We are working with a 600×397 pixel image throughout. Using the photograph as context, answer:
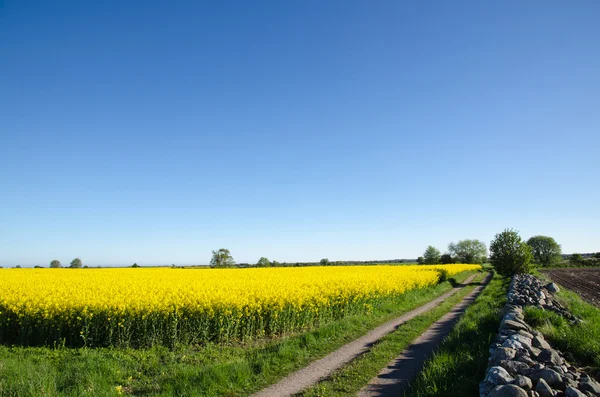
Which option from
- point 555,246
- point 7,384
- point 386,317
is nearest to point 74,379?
point 7,384

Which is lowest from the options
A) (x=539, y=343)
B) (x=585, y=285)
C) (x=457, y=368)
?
(x=585, y=285)

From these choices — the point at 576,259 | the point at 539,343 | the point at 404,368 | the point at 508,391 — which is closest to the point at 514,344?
the point at 539,343

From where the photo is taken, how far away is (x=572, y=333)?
823cm

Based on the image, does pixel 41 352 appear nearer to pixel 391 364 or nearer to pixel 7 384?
pixel 7 384

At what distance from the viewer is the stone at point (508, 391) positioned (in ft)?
14.8

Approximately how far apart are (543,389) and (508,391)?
0.63 m

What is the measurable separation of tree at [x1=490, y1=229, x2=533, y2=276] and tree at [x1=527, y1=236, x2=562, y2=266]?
326 feet

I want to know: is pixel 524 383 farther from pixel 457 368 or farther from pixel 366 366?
pixel 366 366

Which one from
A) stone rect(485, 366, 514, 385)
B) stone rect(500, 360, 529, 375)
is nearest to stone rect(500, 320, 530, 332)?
stone rect(500, 360, 529, 375)

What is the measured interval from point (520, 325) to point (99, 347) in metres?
12.6

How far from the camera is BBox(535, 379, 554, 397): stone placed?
473 centimetres

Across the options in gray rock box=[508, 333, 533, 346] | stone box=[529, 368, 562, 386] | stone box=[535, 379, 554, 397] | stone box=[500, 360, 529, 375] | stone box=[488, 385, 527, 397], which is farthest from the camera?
gray rock box=[508, 333, 533, 346]

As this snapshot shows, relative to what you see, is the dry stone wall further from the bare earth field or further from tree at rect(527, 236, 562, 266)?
tree at rect(527, 236, 562, 266)

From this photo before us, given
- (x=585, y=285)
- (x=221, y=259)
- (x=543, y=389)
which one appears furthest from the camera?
(x=221, y=259)
